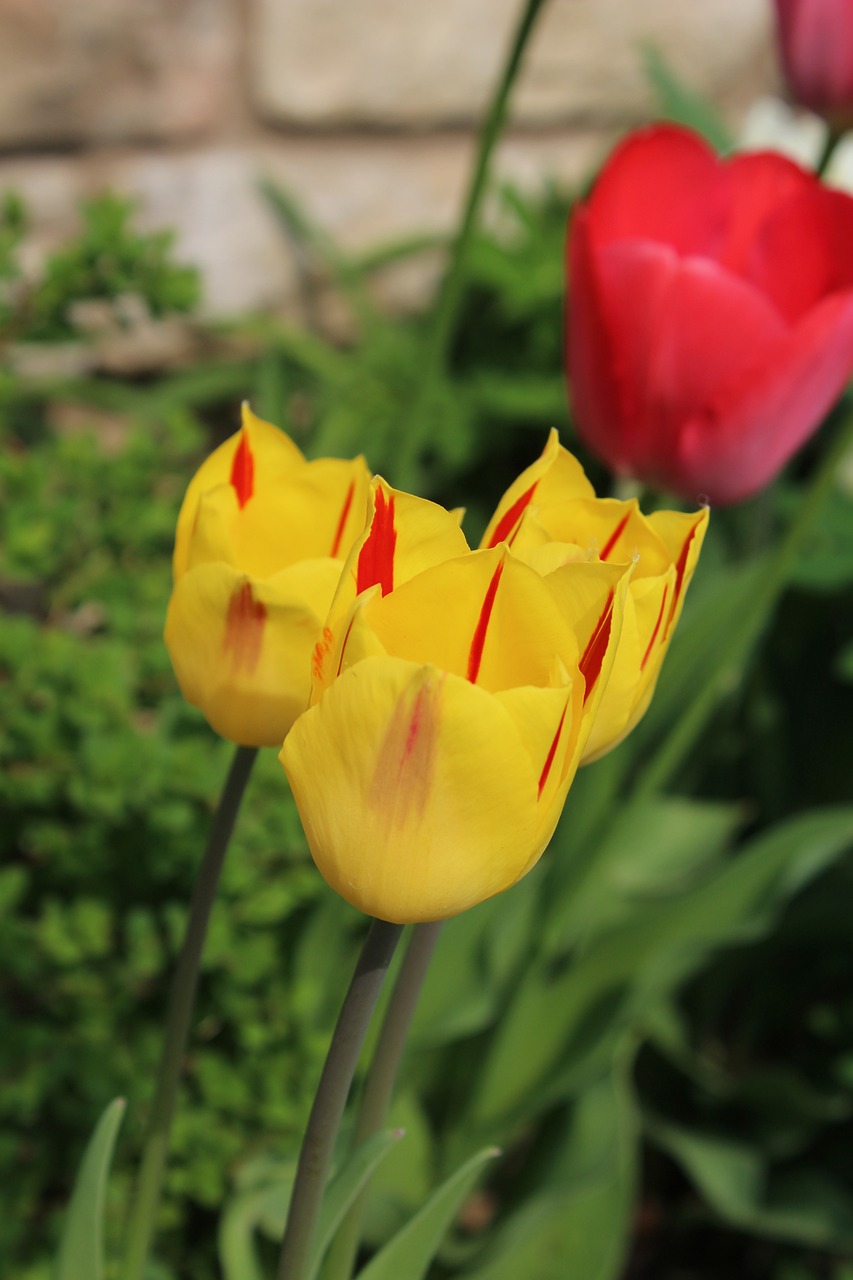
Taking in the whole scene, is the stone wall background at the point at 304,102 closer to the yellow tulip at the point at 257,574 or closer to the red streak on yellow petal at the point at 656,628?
the yellow tulip at the point at 257,574

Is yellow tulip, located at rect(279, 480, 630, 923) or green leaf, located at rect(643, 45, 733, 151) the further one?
green leaf, located at rect(643, 45, 733, 151)

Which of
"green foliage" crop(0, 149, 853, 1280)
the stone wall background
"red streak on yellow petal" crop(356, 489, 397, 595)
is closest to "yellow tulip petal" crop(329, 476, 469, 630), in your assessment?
"red streak on yellow petal" crop(356, 489, 397, 595)

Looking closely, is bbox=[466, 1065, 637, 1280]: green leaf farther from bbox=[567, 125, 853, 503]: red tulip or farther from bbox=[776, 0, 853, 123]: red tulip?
bbox=[776, 0, 853, 123]: red tulip

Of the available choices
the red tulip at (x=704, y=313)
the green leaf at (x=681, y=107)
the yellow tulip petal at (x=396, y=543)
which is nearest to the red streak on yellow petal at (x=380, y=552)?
the yellow tulip petal at (x=396, y=543)

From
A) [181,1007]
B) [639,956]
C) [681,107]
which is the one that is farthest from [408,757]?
[681,107]

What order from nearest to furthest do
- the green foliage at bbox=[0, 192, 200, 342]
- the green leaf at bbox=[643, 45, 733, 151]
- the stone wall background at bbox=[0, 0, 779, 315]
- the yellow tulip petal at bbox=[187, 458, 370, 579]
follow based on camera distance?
the yellow tulip petal at bbox=[187, 458, 370, 579], the green foliage at bbox=[0, 192, 200, 342], the green leaf at bbox=[643, 45, 733, 151], the stone wall background at bbox=[0, 0, 779, 315]

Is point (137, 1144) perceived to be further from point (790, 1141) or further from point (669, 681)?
point (790, 1141)

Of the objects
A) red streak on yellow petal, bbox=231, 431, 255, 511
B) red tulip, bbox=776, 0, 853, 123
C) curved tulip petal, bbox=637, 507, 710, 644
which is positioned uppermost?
red tulip, bbox=776, 0, 853, 123
